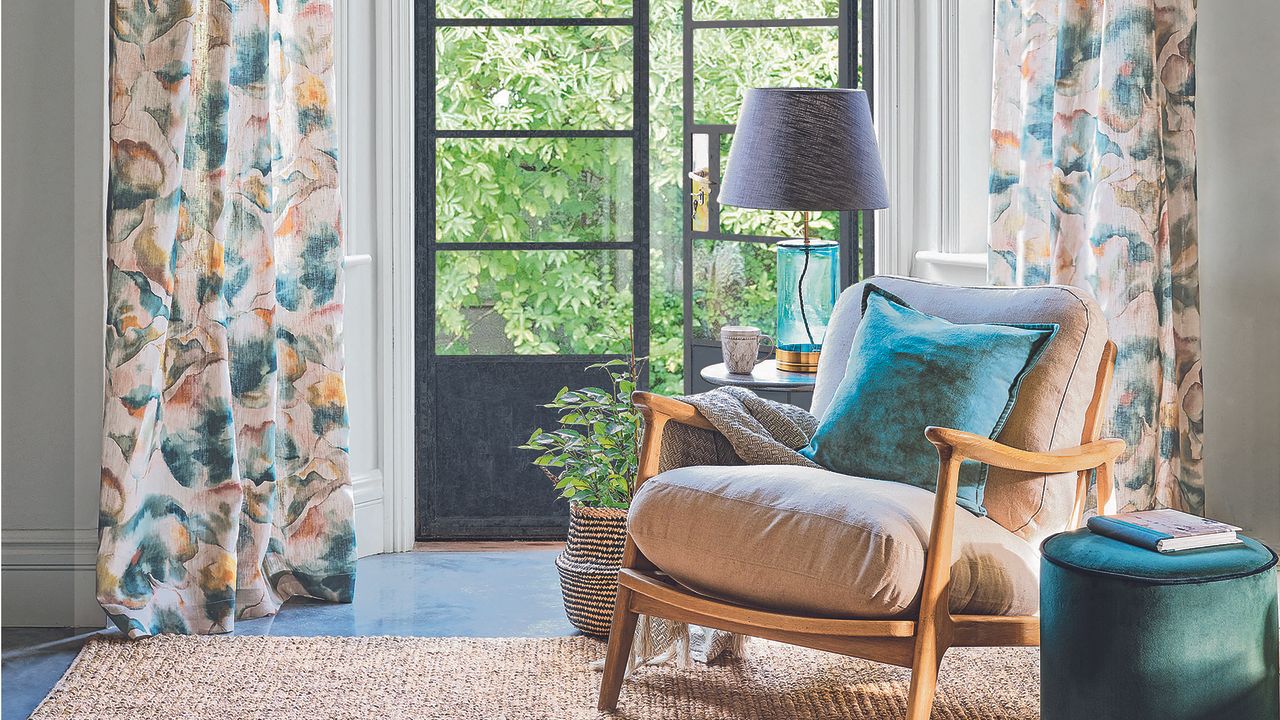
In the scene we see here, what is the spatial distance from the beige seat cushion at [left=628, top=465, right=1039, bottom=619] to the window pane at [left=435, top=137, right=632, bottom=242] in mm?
1815

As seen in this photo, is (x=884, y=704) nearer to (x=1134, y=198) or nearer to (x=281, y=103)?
(x=1134, y=198)

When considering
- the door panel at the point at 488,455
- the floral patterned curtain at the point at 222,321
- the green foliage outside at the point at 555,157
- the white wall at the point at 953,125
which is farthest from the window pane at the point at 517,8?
the door panel at the point at 488,455

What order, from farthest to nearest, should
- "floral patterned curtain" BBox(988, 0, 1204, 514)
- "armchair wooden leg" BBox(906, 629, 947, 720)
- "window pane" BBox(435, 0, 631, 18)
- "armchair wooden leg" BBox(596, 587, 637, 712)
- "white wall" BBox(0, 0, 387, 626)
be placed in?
"window pane" BBox(435, 0, 631, 18) < "white wall" BBox(0, 0, 387, 626) < "floral patterned curtain" BBox(988, 0, 1204, 514) < "armchair wooden leg" BBox(596, 587, 637, 712) < "armchair wooden leg" BBox(906, 629, 947, 720)

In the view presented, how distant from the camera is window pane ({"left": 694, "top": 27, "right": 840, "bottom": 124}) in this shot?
161 inches

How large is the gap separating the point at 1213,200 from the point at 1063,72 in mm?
450

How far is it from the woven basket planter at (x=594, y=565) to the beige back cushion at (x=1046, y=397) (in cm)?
90

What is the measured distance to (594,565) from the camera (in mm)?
2980

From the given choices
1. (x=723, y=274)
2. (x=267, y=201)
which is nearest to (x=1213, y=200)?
(x=723, y=274)

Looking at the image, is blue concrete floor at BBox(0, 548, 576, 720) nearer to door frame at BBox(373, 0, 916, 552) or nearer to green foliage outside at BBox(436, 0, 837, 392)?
door frame at BBox(373, 0, 916, 552)

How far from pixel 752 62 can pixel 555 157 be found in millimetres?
727

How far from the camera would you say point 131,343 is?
2.93 metres

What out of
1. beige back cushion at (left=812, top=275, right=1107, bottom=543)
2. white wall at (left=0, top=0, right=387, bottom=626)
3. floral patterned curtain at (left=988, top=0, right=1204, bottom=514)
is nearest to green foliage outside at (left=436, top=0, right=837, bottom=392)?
white wall at (left=0, top=0, right=387, bottom=626)

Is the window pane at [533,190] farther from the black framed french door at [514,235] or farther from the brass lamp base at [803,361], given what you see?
the brass lamp base at [803,361]

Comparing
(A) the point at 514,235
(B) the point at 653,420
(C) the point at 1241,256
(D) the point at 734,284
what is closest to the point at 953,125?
(D) the point at 734,284
